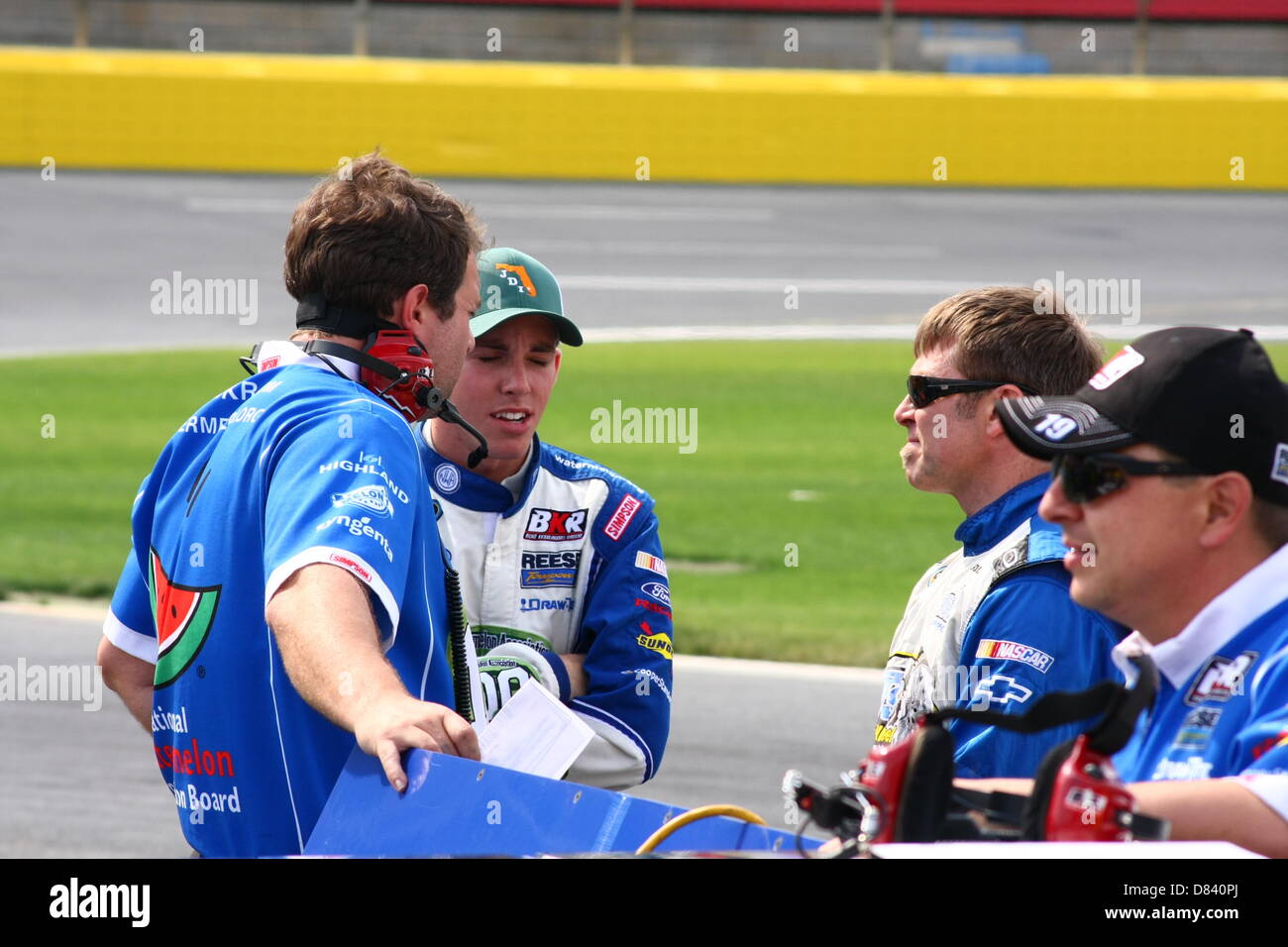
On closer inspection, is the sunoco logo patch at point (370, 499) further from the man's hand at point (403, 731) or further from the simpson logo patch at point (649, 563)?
the simpson logo patch at point (649, 563)

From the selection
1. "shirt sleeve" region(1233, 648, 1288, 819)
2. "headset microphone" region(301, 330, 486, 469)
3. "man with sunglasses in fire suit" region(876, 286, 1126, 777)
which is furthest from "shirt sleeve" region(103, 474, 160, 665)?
"shirt sleeve" region(1233, 648, 1288, 819)

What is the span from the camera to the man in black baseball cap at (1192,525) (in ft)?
7.80

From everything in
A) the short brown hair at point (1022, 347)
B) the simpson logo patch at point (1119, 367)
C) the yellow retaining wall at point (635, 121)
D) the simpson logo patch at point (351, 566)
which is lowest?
the simpson logo patch at point (351, 566)

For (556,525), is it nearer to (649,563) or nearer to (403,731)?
(649,563)

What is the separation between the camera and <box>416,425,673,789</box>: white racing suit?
12.9 ft

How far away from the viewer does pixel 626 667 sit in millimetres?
3945

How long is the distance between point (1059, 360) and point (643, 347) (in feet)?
48.8

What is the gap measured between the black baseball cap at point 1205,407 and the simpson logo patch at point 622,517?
69.5 inches

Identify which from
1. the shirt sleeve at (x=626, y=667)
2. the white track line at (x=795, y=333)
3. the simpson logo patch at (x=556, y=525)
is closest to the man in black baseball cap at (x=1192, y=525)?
the shirt sleeve at (x=626, y=667)

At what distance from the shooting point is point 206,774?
9.40ft

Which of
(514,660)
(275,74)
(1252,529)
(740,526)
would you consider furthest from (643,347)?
(1252,529)

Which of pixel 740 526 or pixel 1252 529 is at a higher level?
pixel 1252 529

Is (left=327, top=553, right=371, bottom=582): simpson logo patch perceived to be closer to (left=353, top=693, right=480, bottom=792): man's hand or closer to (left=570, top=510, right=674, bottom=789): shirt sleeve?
(left=353, top=693, right=480, bottom=792): man's hand
